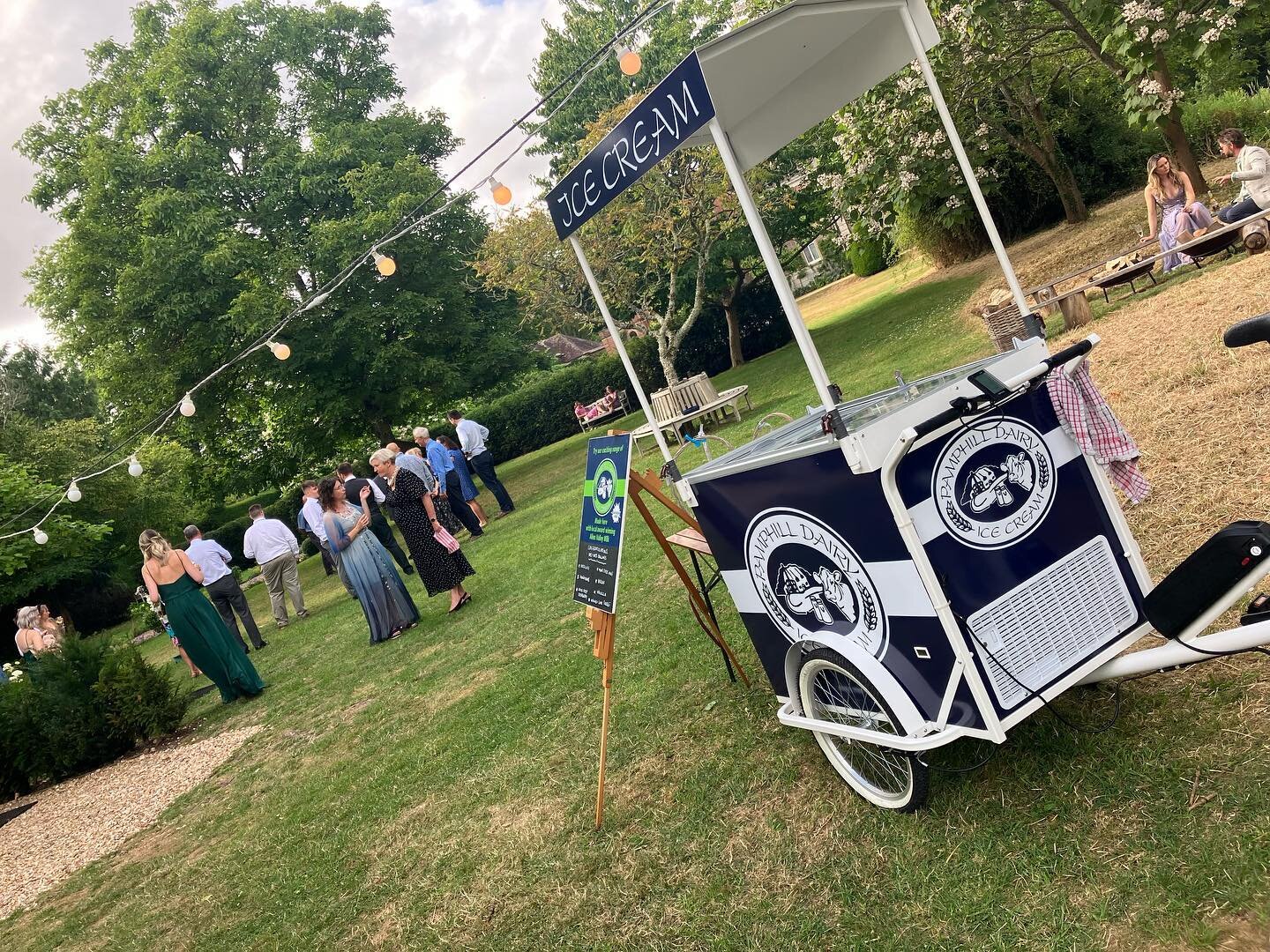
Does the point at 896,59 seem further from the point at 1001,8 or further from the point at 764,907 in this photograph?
the point at 1001,8

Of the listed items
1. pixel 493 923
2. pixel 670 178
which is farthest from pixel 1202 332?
pixel 670 178

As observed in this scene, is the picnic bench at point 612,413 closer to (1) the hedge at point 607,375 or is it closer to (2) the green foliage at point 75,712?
(1) the hedge at point 607,375

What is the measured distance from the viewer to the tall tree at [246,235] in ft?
65.1

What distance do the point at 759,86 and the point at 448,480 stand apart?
1029 centimetres

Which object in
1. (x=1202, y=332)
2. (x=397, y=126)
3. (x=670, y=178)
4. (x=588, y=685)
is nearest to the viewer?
(x=588, y=685)

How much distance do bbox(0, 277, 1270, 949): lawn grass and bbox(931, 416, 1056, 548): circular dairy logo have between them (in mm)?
905

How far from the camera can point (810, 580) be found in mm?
3064

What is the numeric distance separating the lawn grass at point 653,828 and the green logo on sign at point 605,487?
4.21ft

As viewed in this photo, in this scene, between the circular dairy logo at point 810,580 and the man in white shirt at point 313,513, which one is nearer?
the circular dairy logo at point 810,580

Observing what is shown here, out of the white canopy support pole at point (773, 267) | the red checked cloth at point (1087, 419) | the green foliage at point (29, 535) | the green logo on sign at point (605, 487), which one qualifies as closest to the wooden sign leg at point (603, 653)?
the green logo on sign at point (605, 487)

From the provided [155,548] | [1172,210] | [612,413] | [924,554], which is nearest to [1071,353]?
[924,554]

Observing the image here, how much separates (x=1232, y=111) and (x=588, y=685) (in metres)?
20.6

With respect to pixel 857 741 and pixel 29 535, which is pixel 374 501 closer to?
pixel 857 741

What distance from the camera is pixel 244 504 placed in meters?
34.6
